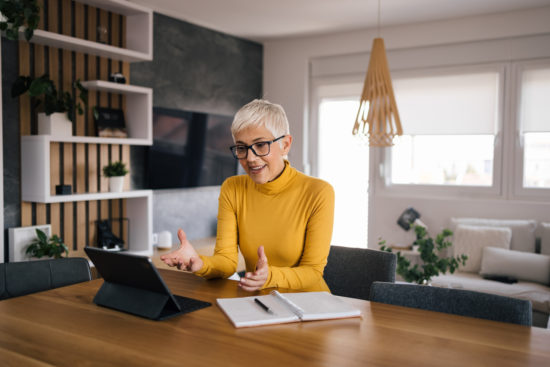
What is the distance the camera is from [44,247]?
3.16m

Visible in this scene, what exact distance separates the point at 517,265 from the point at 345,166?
211cm

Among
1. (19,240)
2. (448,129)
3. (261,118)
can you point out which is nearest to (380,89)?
(261,118)

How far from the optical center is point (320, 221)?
1.77 meters

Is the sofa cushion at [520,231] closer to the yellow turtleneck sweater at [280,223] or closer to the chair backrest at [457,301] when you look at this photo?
the yellow turtleneck sweater at [280,223]

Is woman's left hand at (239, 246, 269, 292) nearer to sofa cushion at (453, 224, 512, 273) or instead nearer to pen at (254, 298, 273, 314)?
pen at (254, 298, 273, 314)

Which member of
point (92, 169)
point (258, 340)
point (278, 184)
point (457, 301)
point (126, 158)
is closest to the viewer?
point (258, 340)

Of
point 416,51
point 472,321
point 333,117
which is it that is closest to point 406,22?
point 416,51

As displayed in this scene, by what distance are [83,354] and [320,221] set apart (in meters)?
0.96

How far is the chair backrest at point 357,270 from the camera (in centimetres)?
193

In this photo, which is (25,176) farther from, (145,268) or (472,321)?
(472,321)

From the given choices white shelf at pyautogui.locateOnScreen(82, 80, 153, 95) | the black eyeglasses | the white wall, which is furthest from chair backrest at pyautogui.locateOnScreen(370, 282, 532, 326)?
the white wall

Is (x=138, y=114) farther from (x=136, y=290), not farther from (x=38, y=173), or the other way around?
(x=136, y=290)

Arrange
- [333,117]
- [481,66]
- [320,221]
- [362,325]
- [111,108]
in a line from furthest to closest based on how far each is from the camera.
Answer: [333,117] → [481,66] → [111,108] → [320,221] → [362,325]

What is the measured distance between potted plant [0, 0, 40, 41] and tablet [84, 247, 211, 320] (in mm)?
2002
